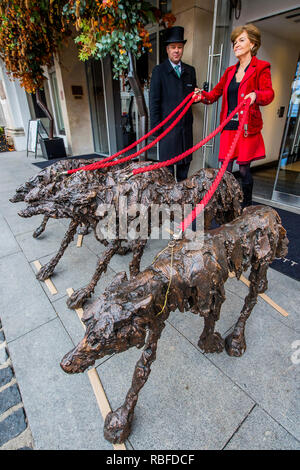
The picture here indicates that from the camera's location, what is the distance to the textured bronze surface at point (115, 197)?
236 cm

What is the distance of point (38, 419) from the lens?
1.61 meters

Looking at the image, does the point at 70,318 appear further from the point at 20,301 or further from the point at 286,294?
the point at 286,294

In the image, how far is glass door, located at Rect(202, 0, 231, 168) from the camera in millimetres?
4023

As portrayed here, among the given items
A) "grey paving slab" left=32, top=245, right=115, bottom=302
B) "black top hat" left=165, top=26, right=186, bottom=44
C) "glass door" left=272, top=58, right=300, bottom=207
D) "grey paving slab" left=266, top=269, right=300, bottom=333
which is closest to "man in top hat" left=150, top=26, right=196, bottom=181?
"black top hat" left=165, top=26, right=186, bottom=44

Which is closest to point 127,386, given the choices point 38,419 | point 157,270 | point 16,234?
point 38,419

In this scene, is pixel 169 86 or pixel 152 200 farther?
pixel 169 86

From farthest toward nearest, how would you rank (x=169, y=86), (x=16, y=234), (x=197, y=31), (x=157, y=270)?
(x=197, y=31) < (x=16, y=234) < (x=169, y=86) < (x=157, y=270)

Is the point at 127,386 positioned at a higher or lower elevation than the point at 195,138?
lower

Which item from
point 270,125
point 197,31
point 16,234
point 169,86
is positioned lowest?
point 16,234

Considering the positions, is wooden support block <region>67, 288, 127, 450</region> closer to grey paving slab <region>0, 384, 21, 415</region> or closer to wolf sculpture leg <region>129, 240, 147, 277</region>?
grey paving slab <region>0, 384, 21, 415</region>

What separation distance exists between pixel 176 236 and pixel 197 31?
4.88m

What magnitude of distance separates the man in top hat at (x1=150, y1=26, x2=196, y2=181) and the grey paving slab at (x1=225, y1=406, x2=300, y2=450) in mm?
3136

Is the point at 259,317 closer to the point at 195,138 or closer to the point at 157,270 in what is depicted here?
the point at 157,270

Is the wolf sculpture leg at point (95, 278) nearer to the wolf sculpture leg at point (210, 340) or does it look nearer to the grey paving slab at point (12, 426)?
the grey paving slab at point (12, 426)
